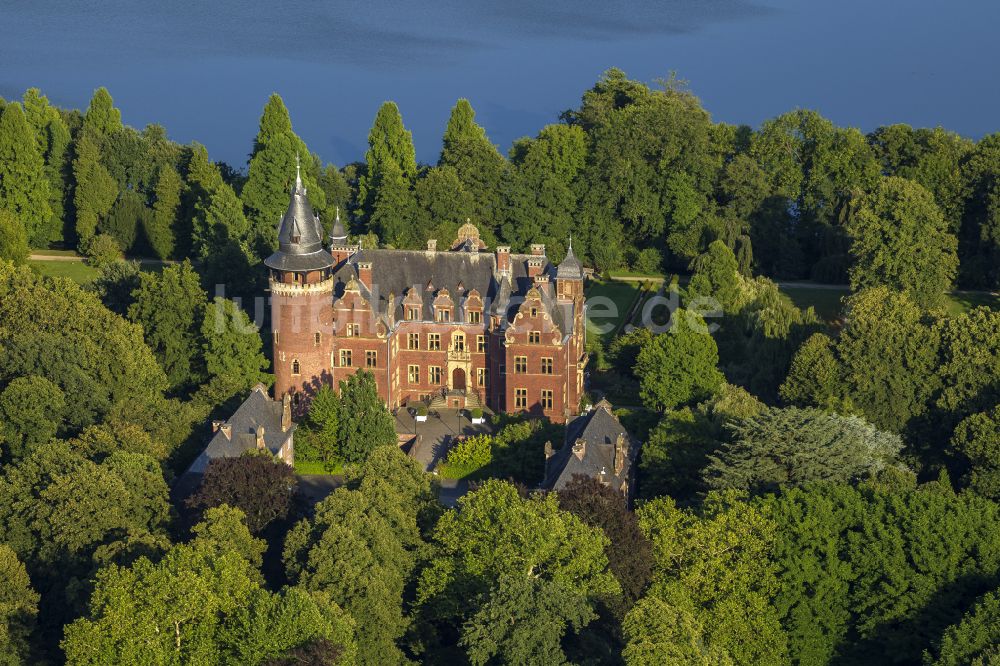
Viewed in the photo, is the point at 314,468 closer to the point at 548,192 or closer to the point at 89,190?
the point at 548,192

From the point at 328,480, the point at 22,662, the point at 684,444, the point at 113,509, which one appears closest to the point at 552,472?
the point at 684,444

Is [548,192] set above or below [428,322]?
above

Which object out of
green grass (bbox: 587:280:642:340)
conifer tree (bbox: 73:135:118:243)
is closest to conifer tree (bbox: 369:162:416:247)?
green grass (bbox: 587:280:642:340)

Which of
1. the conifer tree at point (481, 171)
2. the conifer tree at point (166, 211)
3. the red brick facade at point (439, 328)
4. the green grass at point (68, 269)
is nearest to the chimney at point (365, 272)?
the red brick facade at point (439, 328)

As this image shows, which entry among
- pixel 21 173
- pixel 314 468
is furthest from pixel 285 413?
pixel 21 173

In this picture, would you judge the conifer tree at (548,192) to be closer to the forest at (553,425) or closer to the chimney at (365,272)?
the forest at (553,425)

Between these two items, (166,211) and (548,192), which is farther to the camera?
(166,211)

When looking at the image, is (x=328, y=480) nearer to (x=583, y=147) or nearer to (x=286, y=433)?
(x=286, y=433)
